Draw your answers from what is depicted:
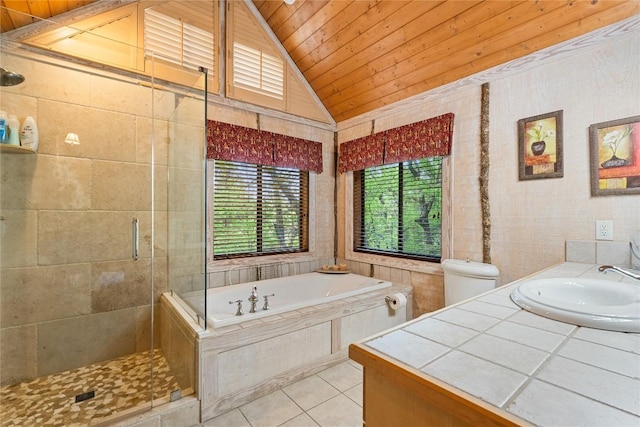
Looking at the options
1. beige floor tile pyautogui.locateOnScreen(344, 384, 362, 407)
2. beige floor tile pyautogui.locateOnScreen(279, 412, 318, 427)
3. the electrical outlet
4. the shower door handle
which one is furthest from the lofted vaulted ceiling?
beige floor tile pyautogui.locateOnScreen(279, 412, 318, 427)

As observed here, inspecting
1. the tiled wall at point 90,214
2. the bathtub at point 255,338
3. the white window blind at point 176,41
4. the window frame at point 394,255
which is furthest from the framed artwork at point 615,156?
the white window blind at point 176,41

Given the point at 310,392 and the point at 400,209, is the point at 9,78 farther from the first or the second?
the point at 400,209

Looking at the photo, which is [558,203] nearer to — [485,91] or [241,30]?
[485,91]

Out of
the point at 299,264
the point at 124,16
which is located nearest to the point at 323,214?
the point at 299,264

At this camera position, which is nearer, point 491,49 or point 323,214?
point 491,49

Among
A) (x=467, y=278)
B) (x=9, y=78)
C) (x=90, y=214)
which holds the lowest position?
(x=467, y=278)

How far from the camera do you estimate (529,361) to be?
649 millimetres

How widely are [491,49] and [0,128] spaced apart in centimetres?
345

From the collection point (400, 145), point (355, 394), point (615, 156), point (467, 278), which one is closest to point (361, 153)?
point (400, 145)

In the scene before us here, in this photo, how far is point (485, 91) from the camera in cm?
236

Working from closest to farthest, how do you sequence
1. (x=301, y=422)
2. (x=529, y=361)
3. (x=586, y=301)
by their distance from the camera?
(x=529, y=361), (x=586, y=301), (x=301, y=422)

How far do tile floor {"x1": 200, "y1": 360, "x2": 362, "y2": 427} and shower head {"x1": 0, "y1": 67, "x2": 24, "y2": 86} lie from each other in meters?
2.55

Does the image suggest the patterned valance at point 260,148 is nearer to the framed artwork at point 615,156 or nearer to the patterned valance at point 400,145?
the patterned valance at point 400,145

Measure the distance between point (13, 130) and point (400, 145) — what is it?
3045 millimetres
